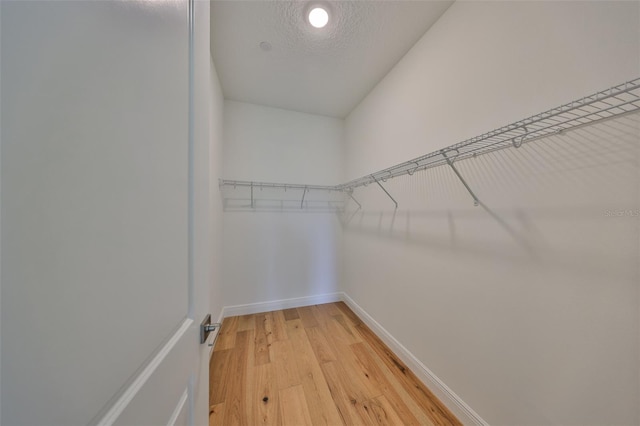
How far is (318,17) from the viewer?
1.28 metres

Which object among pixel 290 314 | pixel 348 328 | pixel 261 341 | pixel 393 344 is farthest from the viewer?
pixel 290 314

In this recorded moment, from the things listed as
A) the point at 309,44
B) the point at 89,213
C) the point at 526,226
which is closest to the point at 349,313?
the point at 526,226

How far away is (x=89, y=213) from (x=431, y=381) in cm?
184

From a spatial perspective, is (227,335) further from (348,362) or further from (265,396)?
(348,362)

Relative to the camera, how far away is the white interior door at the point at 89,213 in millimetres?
221

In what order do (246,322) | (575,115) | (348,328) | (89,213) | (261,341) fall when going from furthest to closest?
(246,322), (348,328), (261,341), (575,115), (89,213)

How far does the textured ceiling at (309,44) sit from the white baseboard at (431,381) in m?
2.31

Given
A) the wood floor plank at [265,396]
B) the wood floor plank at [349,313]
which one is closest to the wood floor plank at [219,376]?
the wood floor plank at [265,396]

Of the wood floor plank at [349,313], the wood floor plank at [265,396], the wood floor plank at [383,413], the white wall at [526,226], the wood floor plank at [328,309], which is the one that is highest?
the white wall at [526,226]

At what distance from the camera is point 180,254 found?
0.55 metres

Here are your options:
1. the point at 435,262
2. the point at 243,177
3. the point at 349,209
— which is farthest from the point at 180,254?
the point at 349,209

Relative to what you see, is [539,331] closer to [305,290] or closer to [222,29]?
[305,290]

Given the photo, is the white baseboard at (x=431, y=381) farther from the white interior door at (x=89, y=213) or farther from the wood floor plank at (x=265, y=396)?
the white interior door at (x=89, y=213)

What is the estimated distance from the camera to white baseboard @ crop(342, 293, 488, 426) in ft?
3.64
